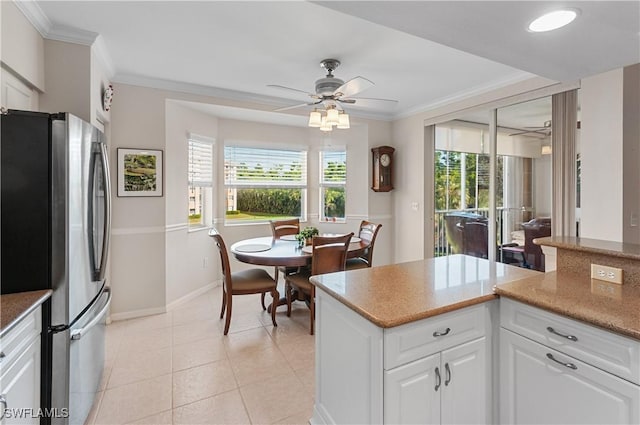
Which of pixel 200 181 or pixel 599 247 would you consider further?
pixel 200 181

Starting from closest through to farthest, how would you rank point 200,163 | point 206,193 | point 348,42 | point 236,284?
1. point 348,42
2. point 236,284
3. point 200,163
4. point 206,193

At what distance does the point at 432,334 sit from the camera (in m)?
1.37

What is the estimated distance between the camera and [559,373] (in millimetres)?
1332

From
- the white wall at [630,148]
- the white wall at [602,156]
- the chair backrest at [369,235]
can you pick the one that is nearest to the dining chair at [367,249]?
the chair backrest at [369,235]

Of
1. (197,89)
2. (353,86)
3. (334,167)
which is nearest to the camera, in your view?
(353,86)

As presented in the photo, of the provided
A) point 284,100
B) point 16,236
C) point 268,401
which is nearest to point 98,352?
point 16,236

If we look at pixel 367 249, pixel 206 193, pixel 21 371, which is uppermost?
pixel 206 193

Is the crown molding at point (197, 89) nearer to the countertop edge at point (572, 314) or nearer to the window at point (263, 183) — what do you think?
the window at point (263, 183)

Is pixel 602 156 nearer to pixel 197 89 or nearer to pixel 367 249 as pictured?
pixel 367 249

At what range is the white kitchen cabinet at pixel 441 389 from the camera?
1289 mm

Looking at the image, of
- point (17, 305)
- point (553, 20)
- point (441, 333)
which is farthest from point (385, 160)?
point (17, 305)

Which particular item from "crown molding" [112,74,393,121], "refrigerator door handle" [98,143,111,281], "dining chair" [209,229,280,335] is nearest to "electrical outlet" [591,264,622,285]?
"dining chair" [209,229,280,335]

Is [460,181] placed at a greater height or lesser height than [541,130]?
lesser

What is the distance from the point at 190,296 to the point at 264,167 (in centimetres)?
223
